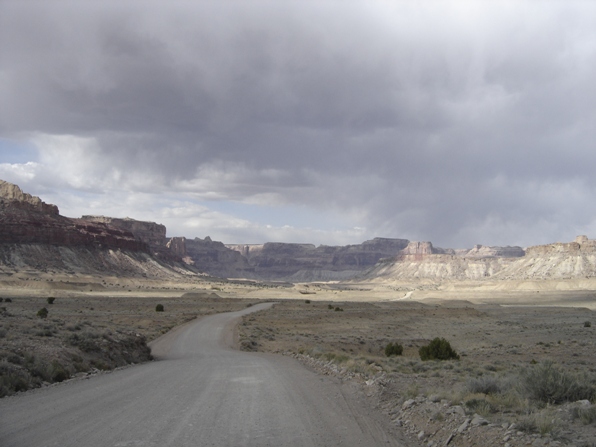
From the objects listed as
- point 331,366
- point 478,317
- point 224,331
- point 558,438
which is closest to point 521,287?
point 478,317

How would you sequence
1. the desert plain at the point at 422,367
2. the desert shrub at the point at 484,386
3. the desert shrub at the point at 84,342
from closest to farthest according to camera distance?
the desert plain at the point at 422,367 → the desert shrub at the point at 484,386 → the desert shrub at the point at 84,342

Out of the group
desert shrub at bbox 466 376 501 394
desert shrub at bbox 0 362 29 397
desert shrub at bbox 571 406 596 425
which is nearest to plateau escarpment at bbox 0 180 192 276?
desert shrub at bbox 0 362 29 397

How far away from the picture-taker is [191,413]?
9.80m

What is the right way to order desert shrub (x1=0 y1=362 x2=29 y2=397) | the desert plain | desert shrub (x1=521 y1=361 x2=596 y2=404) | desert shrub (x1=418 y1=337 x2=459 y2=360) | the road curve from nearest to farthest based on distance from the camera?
the road curve → the desert plain → desert shrub (x1=521 y1=361 x2=596 y2=404) → desert shrub (x1=0 y1=362 x2=29 y2=397) → desert shrub (x1=418 y1=337 x2=459 y2=360)

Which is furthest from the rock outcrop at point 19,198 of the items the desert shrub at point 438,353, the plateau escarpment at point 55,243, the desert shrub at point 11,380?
the desert shrub at point 11,380

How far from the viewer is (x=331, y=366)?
17859 mm

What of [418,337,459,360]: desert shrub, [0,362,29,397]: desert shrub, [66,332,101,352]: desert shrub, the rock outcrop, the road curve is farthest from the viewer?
the rock outcrop

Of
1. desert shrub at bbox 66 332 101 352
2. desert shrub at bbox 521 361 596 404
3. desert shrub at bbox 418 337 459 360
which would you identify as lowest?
desert shrub at bbox 418 337 459 360

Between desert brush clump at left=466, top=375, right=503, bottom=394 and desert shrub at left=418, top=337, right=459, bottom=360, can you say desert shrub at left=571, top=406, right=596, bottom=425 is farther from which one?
desert shrub at left=418, top=337, right=459, bottom=360

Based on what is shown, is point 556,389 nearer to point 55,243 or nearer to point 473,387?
point 473,387

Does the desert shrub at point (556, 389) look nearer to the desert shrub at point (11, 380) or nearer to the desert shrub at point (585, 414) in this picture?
the desert shrub at point (585, 414)

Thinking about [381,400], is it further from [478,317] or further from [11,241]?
[11,241]

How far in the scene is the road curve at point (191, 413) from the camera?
26.4ft

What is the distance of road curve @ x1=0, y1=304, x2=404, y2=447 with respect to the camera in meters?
8.05
